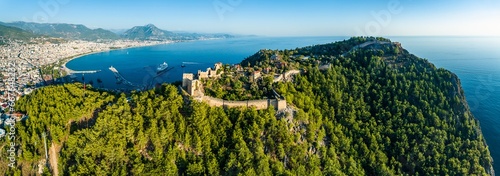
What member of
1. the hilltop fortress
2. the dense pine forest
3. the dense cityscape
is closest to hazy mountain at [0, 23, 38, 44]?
the dense cityscape

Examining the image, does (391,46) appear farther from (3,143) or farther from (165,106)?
(3,143)

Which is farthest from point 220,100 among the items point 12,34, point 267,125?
point 12,34

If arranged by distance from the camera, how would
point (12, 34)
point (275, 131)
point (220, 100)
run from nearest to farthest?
1. point (275, 131)
2. point (220, 100)
3. point (12, 34)

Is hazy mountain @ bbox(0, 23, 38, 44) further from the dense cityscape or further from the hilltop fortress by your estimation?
the hilltop fortress

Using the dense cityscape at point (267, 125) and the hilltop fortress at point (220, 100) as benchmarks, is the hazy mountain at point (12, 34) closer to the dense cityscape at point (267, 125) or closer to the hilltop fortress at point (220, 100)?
the dense cityscape at point (267, 125)

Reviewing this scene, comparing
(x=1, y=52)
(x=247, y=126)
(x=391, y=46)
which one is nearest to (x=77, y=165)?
(x=247, y=126)

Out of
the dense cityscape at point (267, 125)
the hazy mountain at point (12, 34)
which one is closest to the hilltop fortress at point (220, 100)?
the dense cityscape at point (267, 125)

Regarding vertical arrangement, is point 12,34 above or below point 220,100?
above

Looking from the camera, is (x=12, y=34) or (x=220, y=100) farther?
(x=12, y=34)

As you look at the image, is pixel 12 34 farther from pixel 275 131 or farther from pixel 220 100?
pixel 275 131
